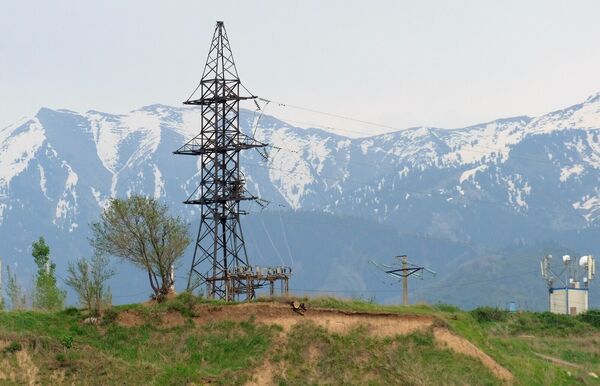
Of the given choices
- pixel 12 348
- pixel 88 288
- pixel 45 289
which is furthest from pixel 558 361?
pixel 45 289

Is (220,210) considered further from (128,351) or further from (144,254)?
(128,351)

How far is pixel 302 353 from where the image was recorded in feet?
227

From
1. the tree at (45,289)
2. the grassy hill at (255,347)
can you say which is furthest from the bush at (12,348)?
the tree at (45,289)

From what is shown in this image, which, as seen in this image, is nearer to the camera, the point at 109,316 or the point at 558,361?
the point at 109,316

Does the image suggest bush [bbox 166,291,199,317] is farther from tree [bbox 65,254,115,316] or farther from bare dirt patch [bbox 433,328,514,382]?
bare dirt patch [bbox 433,328,514,382]

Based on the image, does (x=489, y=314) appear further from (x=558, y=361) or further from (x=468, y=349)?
(x=468, y=349)

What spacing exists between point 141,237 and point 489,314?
41.7 meters

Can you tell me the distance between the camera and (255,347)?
69.2 meters

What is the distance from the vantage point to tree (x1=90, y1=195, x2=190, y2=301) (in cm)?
8112

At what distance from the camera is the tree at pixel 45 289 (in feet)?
320

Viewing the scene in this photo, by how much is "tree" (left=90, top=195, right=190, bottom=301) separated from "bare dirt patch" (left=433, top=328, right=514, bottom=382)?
18598 mm

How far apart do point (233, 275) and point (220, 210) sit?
727 centimetres

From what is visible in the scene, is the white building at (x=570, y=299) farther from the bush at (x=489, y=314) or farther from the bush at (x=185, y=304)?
the bush at (x=185, y=304)

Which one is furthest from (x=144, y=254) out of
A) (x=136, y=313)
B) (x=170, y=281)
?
(x=136, y=313)
